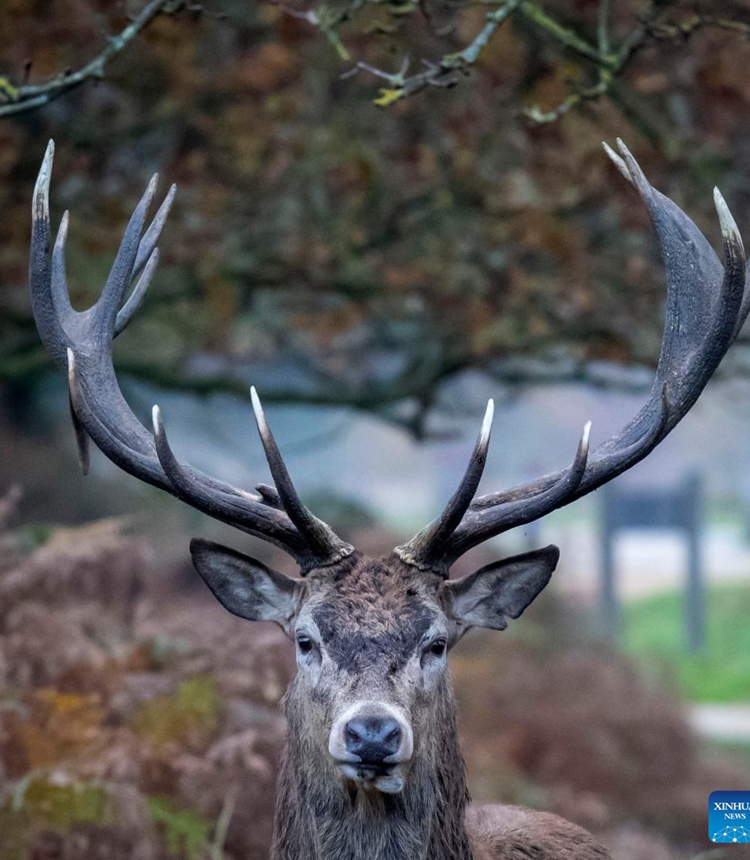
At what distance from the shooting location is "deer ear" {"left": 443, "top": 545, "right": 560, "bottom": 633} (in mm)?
4539

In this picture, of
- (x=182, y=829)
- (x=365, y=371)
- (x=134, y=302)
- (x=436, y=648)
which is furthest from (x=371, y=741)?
(x=365, y=371)

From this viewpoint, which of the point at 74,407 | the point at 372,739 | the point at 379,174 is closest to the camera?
the point at 372,739

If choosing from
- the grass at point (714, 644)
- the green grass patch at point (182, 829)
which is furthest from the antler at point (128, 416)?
the grass at point (714, 644)

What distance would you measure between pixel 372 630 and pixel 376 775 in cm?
46

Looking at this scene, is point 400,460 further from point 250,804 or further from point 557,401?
point 250,804

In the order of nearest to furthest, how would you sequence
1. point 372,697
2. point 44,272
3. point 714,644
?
point 372,697
point 44,272
point 714,644

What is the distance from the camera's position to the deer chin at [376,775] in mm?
3814

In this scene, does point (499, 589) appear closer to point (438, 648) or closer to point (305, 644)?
point (438, 648)

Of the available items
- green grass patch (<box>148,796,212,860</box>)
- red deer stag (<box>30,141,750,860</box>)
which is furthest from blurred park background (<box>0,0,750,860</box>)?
red deer stag (<box>30,141,750,860</box>)

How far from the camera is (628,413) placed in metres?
12.6

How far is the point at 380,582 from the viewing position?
14.0 feet

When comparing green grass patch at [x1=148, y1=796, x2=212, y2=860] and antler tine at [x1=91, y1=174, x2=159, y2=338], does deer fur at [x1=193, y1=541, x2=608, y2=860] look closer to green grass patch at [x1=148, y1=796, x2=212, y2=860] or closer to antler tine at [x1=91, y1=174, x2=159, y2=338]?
antler tine at [x1=91, y1=174, x2=159, y2=338]

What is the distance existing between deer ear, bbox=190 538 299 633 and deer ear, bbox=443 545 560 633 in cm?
57

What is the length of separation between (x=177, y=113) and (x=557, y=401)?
5.19 m
